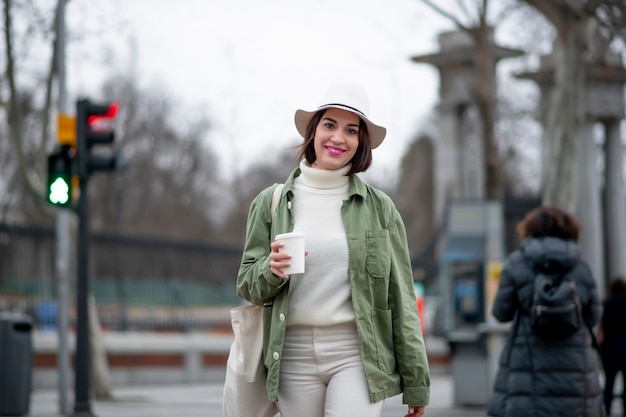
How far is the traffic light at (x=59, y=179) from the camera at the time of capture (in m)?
10.7

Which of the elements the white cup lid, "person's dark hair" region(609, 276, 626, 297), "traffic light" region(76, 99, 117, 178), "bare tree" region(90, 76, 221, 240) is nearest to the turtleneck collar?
the white cup lid

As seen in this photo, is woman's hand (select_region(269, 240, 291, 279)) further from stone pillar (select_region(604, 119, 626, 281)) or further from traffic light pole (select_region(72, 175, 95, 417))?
stone pillar (select_region(604, 119, 626, 281))

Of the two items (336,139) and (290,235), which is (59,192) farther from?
Answer: (290,235)

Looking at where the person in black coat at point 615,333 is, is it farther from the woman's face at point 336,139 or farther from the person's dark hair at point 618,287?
the woman's face at point 336,139

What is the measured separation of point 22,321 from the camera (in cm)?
1257

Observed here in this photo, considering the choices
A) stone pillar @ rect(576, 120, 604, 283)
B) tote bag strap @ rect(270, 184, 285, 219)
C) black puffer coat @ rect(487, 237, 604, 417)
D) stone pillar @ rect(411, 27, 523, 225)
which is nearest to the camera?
tote bag strap @ rect(270, 184, 285, 219)

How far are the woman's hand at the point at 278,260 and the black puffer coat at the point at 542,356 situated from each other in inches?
122

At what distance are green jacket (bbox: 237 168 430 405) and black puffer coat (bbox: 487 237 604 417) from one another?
8.45 feet

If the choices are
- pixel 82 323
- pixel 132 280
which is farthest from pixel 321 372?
pixel 132 280

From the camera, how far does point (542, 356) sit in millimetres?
6473

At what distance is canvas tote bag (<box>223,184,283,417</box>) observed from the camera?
4.04 m

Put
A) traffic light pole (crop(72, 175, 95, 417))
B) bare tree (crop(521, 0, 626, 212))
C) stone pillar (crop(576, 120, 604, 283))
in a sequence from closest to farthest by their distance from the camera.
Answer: traffic light pole (crop(72, 175, 95, 417)) < bare tree (crop(521, 0, 626, 212)) < stone pillar (crop(576, 120, 604, 283))

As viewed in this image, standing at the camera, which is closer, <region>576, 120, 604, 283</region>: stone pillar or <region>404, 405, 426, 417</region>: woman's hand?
<region>404, 405, 426, 417</region>: woman's hand

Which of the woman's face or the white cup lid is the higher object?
the woman's face
